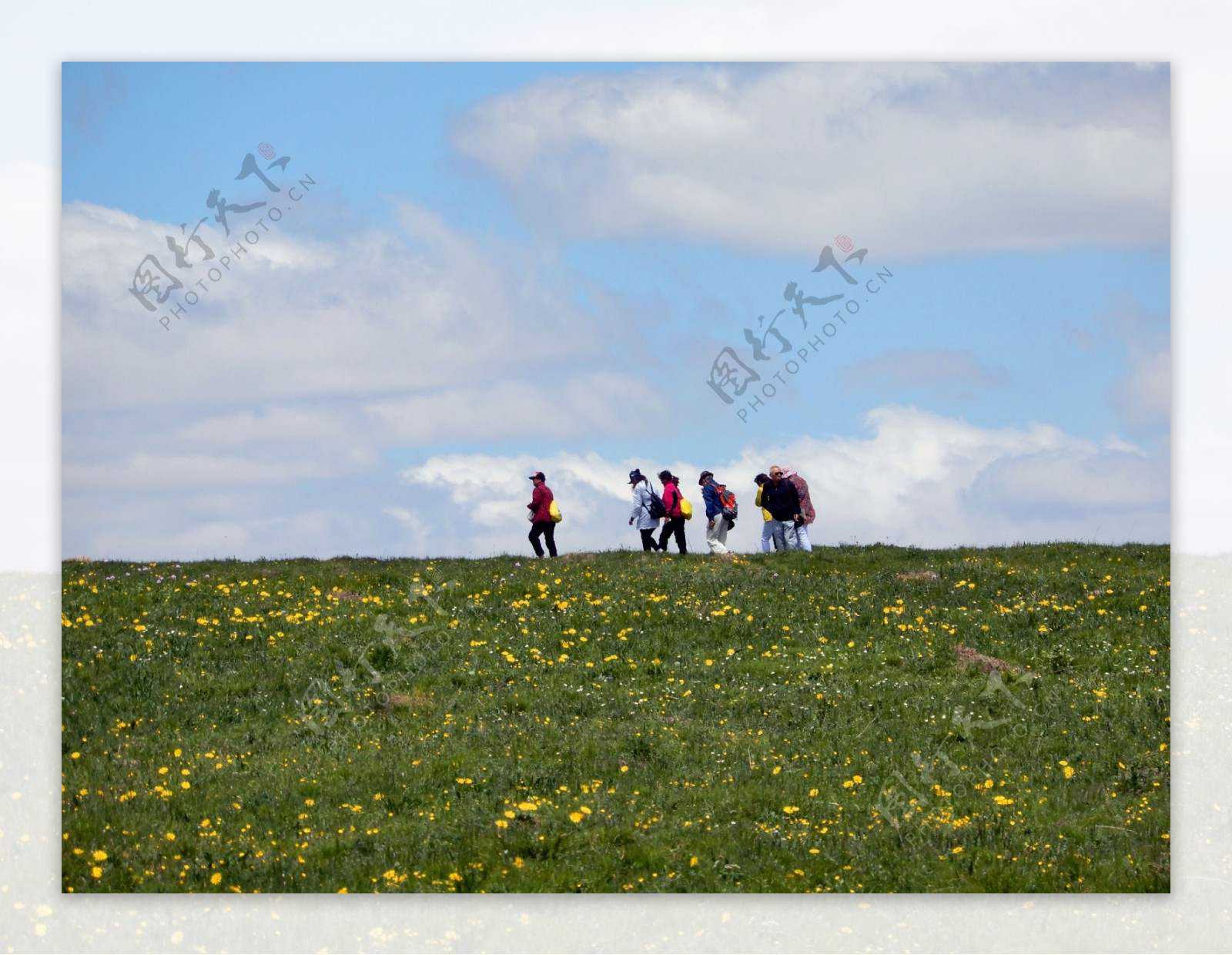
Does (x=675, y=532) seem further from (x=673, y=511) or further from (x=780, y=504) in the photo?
(x=780, y=504)

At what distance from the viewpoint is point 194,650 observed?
19.7 meters

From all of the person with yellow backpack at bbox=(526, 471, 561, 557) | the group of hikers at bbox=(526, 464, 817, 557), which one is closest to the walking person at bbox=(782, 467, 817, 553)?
the group of hikers at bbox=(526, 464, 817, 557)

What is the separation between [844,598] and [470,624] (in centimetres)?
673

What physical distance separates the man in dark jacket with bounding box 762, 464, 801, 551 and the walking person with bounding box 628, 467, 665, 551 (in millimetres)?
2450

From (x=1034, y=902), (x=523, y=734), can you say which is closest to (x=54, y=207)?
(x=523, y=734)

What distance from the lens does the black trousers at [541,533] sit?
90.3 ft

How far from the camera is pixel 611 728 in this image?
16922 mm

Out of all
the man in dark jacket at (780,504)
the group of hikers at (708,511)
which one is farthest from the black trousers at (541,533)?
the man in dark jacket at (780,504)

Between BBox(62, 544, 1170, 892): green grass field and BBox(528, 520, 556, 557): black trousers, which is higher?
BBox(528, 520, 556, 557): black trousers

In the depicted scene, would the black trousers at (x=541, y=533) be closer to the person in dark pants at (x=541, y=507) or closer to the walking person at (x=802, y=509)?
the person in dark pants at (x=541, y=507)

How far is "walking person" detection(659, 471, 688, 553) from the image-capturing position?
2788cm

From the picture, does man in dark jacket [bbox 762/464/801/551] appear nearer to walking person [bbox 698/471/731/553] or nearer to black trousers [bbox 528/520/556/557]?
walking person [bbox 698/471/731/553]

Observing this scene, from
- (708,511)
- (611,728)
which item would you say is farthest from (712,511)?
(611,728)

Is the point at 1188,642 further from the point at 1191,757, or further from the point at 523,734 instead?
the point at 523,734
